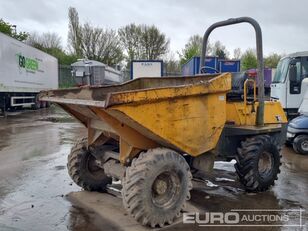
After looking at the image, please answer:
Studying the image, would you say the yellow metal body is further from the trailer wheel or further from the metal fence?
the metal fence

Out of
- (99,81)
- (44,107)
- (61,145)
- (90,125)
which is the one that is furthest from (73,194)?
(99,81)

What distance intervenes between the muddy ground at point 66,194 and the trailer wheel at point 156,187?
0.90 feet

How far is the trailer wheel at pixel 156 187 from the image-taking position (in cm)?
450

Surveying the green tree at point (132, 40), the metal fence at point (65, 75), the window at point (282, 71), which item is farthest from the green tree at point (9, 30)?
the window at point (282, 71)

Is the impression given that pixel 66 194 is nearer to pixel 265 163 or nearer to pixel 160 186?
pixel 160 186

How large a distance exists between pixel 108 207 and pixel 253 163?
87.1 inches

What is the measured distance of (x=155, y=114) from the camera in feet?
14.9

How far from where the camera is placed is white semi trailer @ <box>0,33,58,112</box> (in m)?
19.4

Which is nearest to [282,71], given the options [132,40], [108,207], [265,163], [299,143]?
[299,143]

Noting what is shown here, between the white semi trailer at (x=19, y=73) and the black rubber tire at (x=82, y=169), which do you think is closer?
the black rubber tire at (x=82, y=169)

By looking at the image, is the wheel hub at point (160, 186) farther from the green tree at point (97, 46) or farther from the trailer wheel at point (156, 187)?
the green tree at point (97, 46)

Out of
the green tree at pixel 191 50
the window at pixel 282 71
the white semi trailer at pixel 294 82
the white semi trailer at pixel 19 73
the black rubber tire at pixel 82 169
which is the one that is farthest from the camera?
the green tree at pixel 191 50

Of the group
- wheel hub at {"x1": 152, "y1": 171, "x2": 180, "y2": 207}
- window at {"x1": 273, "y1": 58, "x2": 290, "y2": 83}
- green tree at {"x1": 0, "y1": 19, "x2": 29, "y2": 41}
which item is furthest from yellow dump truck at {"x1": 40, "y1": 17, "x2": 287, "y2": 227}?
green tree at {"x1": 0, "y1": 19, "x2": 29, "y2": 41}

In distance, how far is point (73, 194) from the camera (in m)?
6.06
